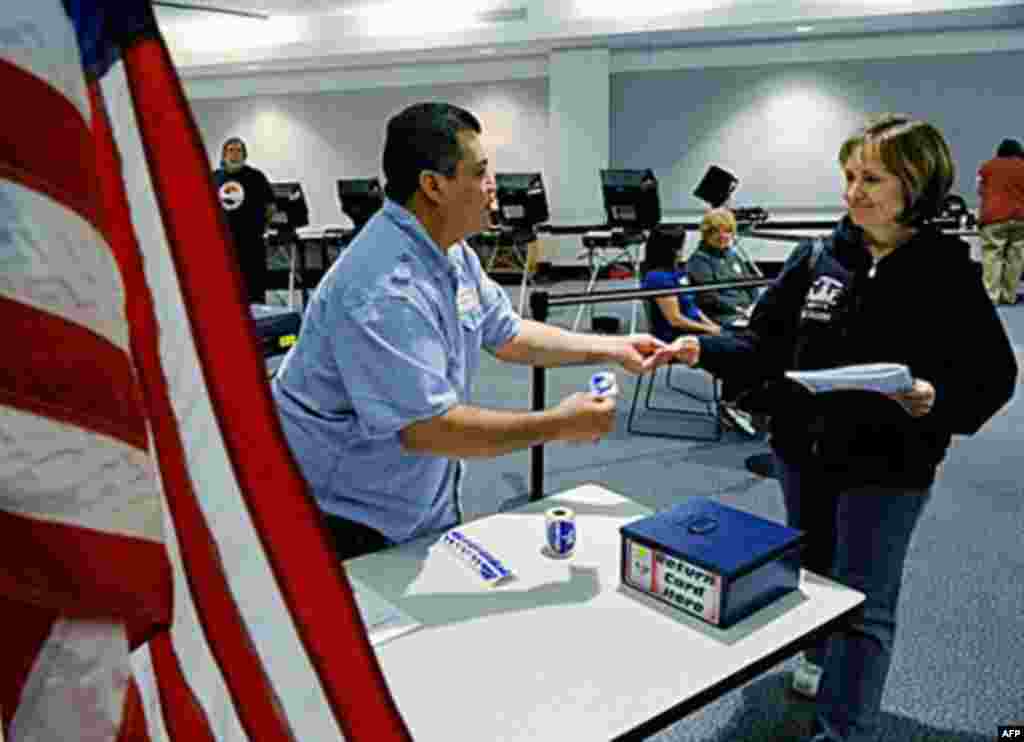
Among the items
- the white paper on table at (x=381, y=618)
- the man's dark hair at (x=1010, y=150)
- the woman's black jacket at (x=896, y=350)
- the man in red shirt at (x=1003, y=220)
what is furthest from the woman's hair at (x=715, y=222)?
the man's dark hair at (x=1010, y=150)

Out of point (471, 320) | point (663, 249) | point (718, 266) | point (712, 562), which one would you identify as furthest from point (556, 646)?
point (663, 249)

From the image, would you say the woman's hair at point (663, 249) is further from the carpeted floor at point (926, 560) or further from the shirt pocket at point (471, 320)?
the shirt pocket at point (471, 320)

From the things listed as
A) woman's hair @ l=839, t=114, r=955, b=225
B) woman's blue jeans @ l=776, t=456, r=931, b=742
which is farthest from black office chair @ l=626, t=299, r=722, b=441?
woman's hair @ l=839, t=114, r=955, b=225

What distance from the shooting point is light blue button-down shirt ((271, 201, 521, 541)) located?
1.38m

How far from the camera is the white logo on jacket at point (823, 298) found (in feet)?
5.64

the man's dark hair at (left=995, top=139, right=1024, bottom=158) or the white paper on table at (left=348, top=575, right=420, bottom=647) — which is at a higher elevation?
the man's dark hair at (left=995, top=139, right=1024, bottom=158)

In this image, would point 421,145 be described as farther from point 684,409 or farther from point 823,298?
point 684,409

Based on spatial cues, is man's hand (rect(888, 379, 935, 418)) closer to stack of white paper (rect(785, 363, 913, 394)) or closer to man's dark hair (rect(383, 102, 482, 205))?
stack of white paper (rect(785, 363, 913, 394))

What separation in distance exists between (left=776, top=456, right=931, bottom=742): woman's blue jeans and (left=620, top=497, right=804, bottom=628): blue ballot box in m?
0.42

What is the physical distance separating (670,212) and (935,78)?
314 centimetres

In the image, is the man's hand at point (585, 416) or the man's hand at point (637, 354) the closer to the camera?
the man's hand at point (585, 416)

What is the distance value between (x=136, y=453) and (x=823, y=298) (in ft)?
4.92

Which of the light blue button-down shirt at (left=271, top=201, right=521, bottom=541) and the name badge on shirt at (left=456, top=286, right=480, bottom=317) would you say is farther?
the name badge on shirt at (left=456, top=286, right=480, bottom=317)

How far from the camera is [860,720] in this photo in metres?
1.80
